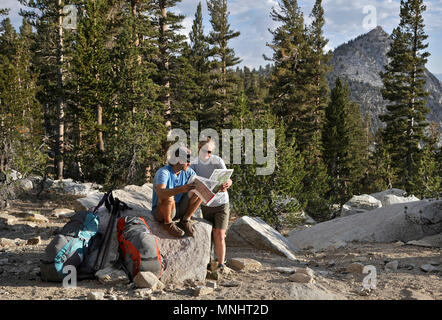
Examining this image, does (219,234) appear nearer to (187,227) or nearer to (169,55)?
(187,227)

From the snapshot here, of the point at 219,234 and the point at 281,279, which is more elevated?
the point at 219,234

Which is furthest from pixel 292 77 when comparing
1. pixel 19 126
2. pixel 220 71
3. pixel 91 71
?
pixel 19 126

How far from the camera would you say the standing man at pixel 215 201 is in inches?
217

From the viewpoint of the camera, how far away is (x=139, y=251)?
4707 mm

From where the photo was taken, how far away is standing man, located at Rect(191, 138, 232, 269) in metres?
5.50

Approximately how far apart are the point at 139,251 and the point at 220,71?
99.5 feet

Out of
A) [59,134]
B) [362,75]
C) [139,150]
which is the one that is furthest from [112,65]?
[362,75]

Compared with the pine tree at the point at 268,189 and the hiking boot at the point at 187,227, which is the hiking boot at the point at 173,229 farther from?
the pine tree at the point at 268,189

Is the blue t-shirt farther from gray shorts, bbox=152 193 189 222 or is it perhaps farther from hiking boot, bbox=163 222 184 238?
hiking boot, bbox=163 222 184 238

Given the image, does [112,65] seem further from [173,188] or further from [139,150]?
[173,188]

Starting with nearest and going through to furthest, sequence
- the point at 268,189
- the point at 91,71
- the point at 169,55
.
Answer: the point at 268,189, the point at 91,71, the point at 169,55

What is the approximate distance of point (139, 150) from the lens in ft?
43.3

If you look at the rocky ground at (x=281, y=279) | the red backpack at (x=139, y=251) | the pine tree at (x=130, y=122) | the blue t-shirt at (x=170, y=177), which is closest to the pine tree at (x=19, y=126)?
the pine tree at (x=130, y=122)
